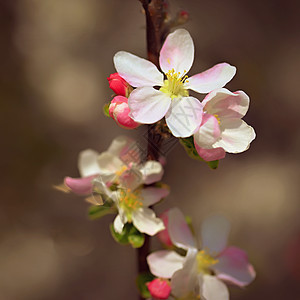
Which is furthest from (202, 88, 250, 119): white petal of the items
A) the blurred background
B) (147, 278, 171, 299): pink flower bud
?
the blurred background

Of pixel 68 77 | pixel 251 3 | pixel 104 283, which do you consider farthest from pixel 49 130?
pixel 251 3

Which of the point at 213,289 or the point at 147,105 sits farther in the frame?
the point at 213,289

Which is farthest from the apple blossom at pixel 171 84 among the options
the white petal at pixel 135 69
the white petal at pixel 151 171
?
the white petal at pixel 151 171

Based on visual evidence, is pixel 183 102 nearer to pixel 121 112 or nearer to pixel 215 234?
pixel 121 112

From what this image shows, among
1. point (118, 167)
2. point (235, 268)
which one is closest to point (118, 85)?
point (118, 167)

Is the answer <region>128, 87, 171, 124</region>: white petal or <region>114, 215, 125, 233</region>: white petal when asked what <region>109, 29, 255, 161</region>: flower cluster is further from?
<region>114, 215, 125, 233</region>: white petal

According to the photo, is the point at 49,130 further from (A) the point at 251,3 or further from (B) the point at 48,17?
(A) the point at 251,3
